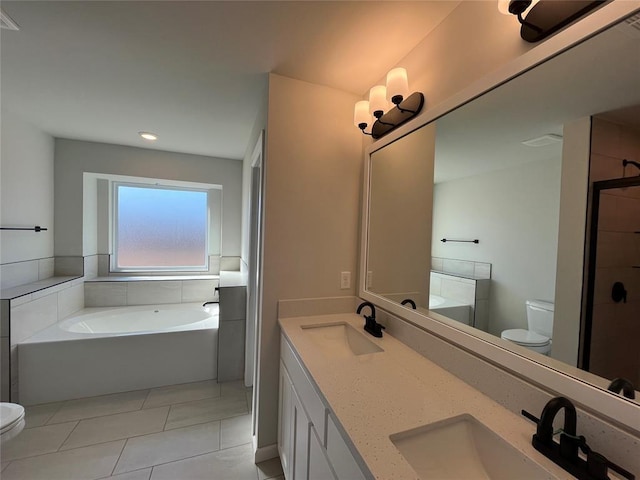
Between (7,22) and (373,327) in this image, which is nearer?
(7,22)

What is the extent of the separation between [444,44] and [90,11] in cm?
163

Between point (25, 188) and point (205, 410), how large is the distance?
2.66 m

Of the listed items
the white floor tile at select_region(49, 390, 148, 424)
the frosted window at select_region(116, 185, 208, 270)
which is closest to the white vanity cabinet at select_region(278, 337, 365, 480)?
the white floor tile at select_region(49, 390, 148, 424)

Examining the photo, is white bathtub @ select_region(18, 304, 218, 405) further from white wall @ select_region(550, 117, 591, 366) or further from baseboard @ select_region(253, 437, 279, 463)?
white wall @ select_region(550, 117, 591, 366)

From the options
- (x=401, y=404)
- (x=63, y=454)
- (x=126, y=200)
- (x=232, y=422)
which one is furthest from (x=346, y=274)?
(x=126, y=200)

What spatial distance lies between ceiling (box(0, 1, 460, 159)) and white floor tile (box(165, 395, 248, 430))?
2.48m

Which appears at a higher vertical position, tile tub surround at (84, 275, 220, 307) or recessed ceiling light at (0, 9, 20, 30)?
recessed ceiling light at (0, 9, 20, 30)

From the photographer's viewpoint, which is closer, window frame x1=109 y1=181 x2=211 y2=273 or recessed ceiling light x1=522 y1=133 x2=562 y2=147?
recessed ceiling light x1=522 y1=133 x2=562 y2=147

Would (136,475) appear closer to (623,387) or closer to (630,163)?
(623,387)

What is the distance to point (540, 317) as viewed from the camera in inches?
34.3

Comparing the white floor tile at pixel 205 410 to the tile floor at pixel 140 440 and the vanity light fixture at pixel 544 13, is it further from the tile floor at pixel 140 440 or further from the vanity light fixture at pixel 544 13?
the vanity light fixture at pixel 544 13

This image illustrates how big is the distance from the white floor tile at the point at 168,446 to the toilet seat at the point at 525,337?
1954mm

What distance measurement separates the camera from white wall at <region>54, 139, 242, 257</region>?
292 centimetres

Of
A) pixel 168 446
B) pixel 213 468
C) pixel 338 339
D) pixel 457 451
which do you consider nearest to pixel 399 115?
pixel 338 339
